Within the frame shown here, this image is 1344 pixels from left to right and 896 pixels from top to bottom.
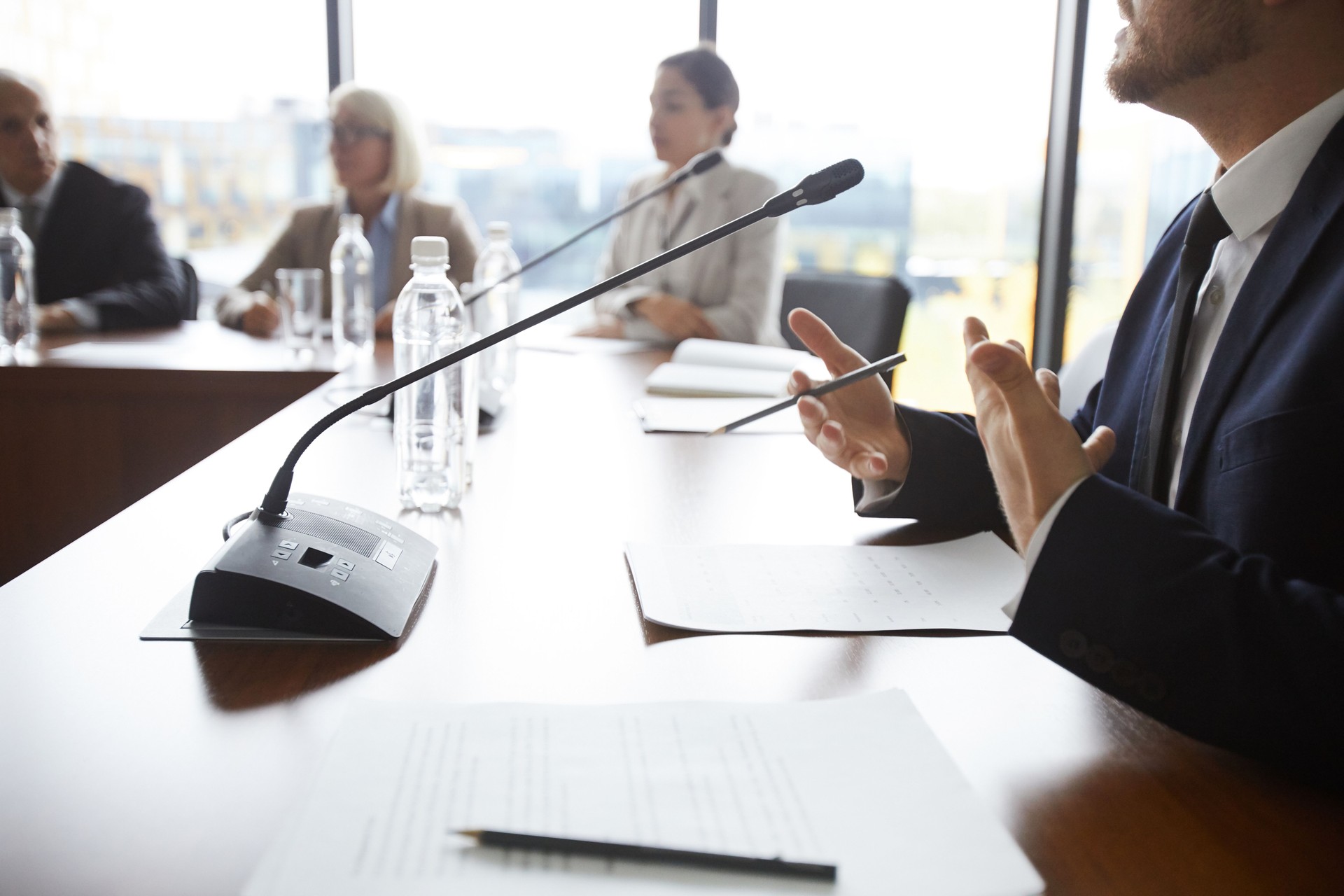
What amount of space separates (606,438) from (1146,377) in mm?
753

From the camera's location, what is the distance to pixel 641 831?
1.84 feet

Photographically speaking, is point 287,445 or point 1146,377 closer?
point 1146,377

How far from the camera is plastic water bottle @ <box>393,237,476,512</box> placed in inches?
47.1

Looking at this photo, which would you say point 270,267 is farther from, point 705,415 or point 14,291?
point 705,415

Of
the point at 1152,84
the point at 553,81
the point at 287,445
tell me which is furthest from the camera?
the point at 553,81

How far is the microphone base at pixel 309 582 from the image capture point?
32.4 inches

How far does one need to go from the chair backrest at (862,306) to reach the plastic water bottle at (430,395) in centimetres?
138

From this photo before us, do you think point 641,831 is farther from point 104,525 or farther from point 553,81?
point 553,81

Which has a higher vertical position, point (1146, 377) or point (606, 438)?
point (1146, 377)

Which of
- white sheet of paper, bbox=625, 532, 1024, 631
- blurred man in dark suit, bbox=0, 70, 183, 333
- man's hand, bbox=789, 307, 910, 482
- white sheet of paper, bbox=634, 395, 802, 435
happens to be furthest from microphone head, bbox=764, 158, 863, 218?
blurred man in dark suit, bbox=0, 70, 183, 333

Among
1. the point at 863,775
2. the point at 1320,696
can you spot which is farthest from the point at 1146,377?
the point at 863,775

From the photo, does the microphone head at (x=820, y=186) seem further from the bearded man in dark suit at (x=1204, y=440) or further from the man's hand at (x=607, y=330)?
the man's hand at (x=607, y=330)

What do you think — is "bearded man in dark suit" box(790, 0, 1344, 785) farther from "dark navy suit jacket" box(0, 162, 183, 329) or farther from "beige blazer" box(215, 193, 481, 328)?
"dark navy suit jacket" box(0, 162, 183, 329)

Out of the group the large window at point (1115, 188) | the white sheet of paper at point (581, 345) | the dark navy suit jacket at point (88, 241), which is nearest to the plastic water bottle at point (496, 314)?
the white sheet of paper at point (581, 345)
